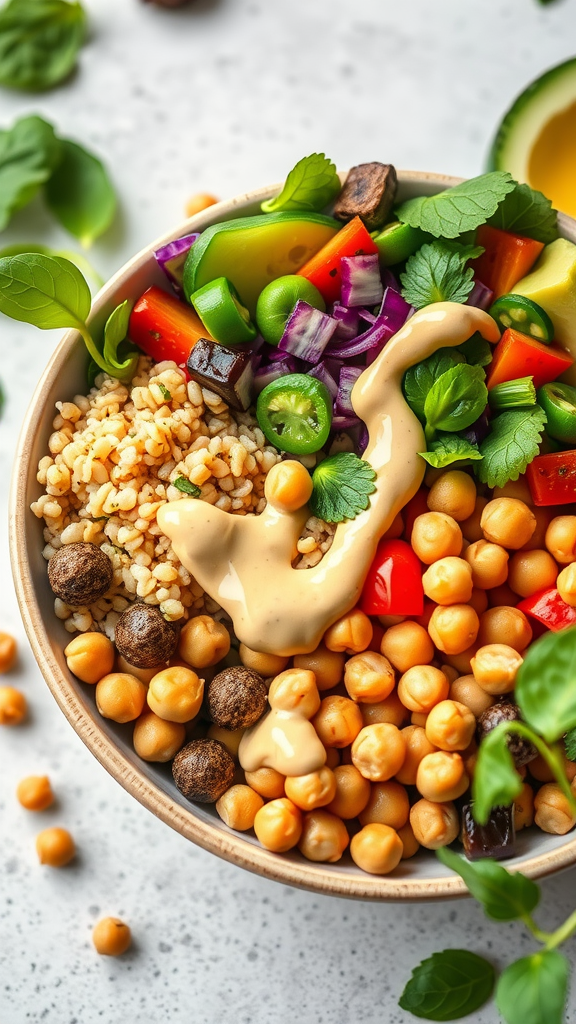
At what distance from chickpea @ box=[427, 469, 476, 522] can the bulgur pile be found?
0.27m

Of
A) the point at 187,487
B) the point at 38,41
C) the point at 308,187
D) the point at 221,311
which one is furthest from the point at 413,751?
the point at 38,41

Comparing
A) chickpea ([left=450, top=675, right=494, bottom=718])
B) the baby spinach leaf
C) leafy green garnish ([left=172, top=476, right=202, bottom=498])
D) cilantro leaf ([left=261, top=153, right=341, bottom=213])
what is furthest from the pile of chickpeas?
→ the baby spinach leaf

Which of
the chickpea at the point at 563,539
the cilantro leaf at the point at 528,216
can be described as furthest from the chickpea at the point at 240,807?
the cilantro leaf at the point at 528,216

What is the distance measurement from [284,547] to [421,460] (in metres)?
0.38

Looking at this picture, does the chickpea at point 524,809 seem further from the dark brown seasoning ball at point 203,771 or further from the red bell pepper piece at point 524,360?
the red bell pepper piece at point 524,360

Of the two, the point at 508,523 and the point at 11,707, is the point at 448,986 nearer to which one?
the point at 508,523

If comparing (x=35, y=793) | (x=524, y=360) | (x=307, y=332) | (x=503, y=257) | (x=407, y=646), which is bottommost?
(x=35, y=793)

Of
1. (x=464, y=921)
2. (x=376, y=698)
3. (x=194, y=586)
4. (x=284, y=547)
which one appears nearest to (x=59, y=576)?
(x=194, y=586)

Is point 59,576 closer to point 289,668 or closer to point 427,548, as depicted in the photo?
point 289,668

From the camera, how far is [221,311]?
6.93ft

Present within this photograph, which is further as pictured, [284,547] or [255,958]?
[255,958]

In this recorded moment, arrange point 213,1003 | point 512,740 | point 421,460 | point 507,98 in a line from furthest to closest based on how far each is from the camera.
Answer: point 507,98 < point 213,1003 < point 421,460 < point 512,740

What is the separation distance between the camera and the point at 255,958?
245 cm

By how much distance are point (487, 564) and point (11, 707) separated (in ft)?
4.38
